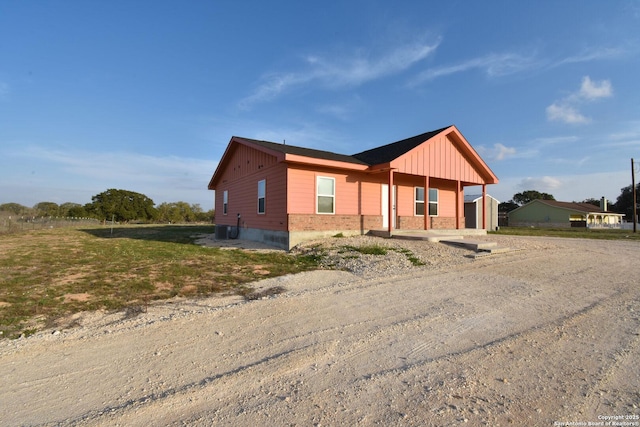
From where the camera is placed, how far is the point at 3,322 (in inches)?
159

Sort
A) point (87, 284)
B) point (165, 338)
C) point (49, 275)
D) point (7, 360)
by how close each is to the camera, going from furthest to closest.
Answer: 1. point (49, 275)
2. point (87, 284)
3. point (165, 338)
4. point (7, 360)

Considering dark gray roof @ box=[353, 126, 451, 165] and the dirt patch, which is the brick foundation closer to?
dark gray roof @ box=[353, 126, 451, 165]

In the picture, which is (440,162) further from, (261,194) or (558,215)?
(558,215)

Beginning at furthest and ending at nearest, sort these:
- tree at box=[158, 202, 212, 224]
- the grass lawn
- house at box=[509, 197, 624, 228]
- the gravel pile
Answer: tree at box=[158, 202, 212, 224] → house at box=[509, 197, 624, 228] → the gravel pile → the grass lawn

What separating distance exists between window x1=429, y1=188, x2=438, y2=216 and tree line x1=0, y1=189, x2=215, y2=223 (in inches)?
1518

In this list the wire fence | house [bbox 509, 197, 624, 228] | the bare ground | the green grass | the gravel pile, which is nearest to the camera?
the bare ground

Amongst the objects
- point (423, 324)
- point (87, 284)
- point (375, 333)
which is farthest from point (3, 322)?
point (423, 324)

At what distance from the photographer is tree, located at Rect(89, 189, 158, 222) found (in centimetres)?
4728

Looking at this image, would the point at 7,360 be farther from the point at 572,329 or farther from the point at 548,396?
the point at 572,329

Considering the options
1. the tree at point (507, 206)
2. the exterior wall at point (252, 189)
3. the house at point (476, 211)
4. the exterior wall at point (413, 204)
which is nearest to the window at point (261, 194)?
the exterior wall at point (252, 189)

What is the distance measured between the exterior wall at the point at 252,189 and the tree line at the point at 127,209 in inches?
1248

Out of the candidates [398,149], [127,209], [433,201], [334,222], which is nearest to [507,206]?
[433,201]

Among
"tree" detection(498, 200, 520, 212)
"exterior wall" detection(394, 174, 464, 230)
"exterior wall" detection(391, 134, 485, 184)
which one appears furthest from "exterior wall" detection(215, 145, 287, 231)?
"tree" detection(498, 200, 520, 212)

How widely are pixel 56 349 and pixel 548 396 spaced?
4586 millimetres
